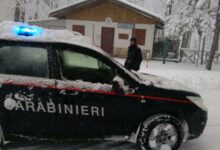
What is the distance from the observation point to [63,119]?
14.4ft

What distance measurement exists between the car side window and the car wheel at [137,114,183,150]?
2.90 feet

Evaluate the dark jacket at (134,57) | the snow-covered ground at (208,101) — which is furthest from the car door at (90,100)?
the dark jacket at (134,57)

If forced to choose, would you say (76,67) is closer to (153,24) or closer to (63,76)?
(63,76)

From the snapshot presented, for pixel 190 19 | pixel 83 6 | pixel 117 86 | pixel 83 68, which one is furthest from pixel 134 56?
pixel 83 6

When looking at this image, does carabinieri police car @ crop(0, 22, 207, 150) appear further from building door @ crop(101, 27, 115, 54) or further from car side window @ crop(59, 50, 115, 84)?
building door @ crop(101, 27, 115, 54)

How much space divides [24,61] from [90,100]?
1.07 metres

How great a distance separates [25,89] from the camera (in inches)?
167

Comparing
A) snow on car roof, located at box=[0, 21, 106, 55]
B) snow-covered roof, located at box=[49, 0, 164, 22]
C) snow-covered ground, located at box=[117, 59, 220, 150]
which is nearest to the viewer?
snow on car roof, located at box=[0, 21, 106, 55]

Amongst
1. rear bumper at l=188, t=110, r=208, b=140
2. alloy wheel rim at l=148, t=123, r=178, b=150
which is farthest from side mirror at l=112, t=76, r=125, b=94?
rear bumper at l=188, t=110, r=208, b=140

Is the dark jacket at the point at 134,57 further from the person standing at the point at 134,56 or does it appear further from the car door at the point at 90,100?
the car door at the point at 90,100

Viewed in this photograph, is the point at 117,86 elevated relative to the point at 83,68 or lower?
lower

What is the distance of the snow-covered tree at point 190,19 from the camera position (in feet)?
73.2

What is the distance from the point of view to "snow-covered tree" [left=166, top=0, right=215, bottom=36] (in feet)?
73.2

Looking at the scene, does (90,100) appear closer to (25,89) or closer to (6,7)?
(25,89)
